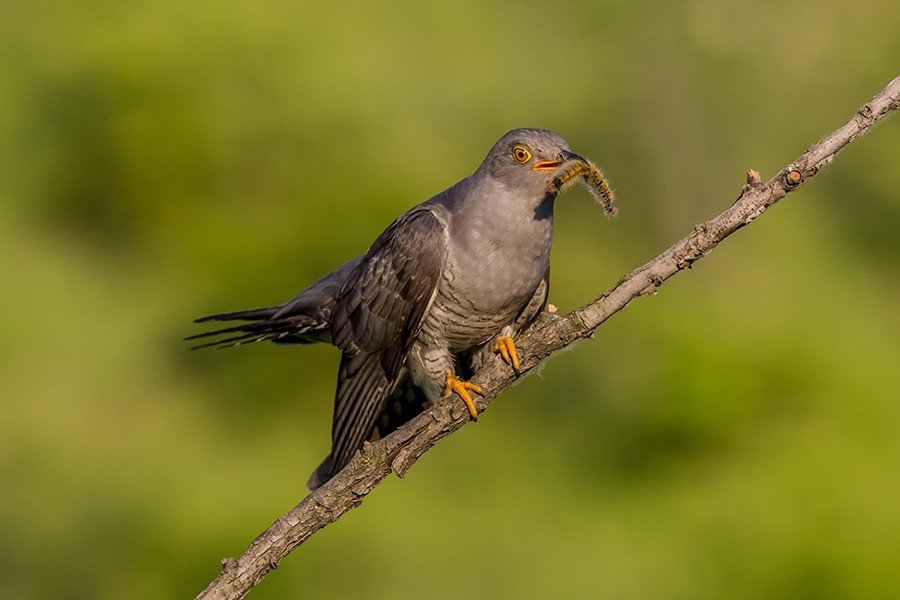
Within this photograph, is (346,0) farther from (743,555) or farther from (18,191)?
(743,555)

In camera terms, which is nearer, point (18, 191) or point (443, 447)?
point (443, 447)

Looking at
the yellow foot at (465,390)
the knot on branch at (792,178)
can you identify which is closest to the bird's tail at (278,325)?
the yellow foot at (465,390)

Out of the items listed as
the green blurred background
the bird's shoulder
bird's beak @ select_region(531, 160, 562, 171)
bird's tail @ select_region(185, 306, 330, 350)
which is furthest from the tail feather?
the green blurred background

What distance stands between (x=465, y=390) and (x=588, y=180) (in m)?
0.75

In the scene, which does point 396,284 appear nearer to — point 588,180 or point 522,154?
point 522,154

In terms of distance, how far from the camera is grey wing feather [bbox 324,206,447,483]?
4254 millimetres

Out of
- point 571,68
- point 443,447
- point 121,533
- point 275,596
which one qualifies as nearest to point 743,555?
point 443,447

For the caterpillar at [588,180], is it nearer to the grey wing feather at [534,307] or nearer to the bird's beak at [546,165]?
the bird's beak at [546,165]

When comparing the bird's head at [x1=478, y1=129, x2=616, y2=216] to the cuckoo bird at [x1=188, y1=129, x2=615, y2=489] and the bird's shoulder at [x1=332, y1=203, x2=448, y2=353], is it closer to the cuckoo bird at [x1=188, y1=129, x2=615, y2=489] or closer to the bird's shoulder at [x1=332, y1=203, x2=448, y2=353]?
the cuckoo bird at [x1=188, y1=129, x2=615, y2=489]

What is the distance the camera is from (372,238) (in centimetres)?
1162

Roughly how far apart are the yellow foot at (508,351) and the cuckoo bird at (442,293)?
2 cm

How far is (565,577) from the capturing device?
28.5 feet

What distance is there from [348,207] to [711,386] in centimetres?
411

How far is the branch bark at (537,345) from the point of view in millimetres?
3053
